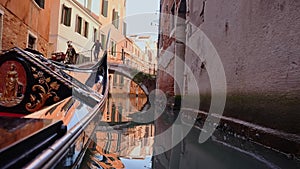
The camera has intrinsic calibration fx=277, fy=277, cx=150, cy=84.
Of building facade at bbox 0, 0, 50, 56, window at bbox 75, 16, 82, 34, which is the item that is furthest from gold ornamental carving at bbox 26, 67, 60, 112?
window at bbox 75, 16, 82, 34

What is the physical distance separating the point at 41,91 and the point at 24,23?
3795 mm

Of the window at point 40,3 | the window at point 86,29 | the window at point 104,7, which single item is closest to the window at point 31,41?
→ the window at point 40,3

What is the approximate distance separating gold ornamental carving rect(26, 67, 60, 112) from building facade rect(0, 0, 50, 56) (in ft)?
9.13

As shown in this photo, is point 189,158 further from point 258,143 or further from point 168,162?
point 258,143

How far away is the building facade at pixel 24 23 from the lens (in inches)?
150

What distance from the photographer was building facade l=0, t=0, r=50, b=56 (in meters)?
3.81

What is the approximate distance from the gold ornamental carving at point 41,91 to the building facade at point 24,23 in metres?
2.78

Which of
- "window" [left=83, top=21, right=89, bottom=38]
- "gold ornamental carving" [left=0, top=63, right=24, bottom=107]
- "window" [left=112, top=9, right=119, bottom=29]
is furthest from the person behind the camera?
"window" [left=112, top=9, right=119, bottom=29]

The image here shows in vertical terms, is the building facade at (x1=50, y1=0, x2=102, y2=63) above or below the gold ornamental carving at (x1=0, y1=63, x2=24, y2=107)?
above

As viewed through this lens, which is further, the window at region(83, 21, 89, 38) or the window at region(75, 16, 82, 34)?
the window at region(83, 21, 89, 38)

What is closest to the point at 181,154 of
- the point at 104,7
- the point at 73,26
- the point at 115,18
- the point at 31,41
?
the point at 31,41

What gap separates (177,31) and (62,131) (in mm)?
4798

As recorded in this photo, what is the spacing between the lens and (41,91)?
1344 millimetres

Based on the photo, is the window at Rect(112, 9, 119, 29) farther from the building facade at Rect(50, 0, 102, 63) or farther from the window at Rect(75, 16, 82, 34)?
the window at Rect(75, 16, 82, 34)
